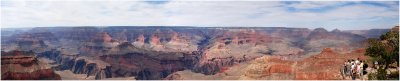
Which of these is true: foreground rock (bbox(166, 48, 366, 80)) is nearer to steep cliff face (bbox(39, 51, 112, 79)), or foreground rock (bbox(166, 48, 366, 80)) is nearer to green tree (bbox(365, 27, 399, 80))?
green tree (bbox(365, 27, 399, 80))

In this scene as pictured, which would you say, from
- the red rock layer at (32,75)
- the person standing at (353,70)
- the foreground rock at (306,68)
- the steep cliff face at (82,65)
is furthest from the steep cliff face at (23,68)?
the person standing at (353,70)

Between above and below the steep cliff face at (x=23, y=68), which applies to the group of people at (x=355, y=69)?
above

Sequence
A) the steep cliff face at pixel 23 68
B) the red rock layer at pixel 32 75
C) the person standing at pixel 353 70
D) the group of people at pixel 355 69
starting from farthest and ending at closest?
the steep cliff face at pixel 23 68
the red rock layer at pixel 32 75
the person standing at pixel 353 70
the group of people at pixel 355 69

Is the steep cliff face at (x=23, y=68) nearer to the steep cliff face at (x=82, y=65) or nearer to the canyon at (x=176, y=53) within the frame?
the canyon at (x=176, y=53)

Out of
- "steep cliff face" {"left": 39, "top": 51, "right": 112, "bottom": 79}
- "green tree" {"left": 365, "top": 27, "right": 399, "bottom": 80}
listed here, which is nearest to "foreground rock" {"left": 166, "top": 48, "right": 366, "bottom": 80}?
"green tree" {"left": 365, "top": 27, "right": 399, "bottom": 80}

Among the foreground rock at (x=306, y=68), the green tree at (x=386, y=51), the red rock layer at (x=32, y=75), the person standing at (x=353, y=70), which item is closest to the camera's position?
the person standing at (x=353, y=70)

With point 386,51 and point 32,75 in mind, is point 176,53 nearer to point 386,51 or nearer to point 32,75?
point 32,75

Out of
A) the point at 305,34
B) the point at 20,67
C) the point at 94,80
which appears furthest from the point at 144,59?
the point at 305,34
